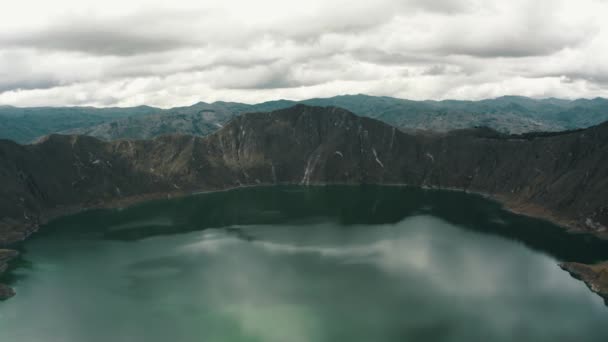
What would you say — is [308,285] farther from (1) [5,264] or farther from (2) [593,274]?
(1) [5,264]

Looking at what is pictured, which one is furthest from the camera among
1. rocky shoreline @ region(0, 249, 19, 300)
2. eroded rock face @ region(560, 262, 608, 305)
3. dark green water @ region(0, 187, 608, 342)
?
rocky shoreline @ region(0, 249, 19, 300)

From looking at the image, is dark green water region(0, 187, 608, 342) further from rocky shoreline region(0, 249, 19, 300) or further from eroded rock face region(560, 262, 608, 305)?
eroded rock face region(560, 262, 608, 305)

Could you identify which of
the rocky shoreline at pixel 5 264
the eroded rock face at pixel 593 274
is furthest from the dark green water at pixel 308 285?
the eroded rock face at pixel 593 274

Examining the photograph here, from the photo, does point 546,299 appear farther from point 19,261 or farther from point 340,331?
point 19,261

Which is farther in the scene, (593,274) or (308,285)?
(593,274)

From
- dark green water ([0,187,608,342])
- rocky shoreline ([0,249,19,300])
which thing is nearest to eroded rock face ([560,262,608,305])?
dark green water ([0,187,608,342])

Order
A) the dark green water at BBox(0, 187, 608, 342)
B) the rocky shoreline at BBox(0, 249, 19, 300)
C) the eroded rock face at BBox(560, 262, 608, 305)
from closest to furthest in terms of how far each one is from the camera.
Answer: the dark green water at BBox(0, 187, 608, 342) < the eroded rock face at BBox(560, 262, 608, 305) < the rocky shoreline at BBox(0, 249, 19, 300)

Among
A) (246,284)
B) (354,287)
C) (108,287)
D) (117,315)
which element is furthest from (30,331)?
(354,287)

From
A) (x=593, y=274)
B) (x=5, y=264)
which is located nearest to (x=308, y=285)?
(x=593, y=274)
